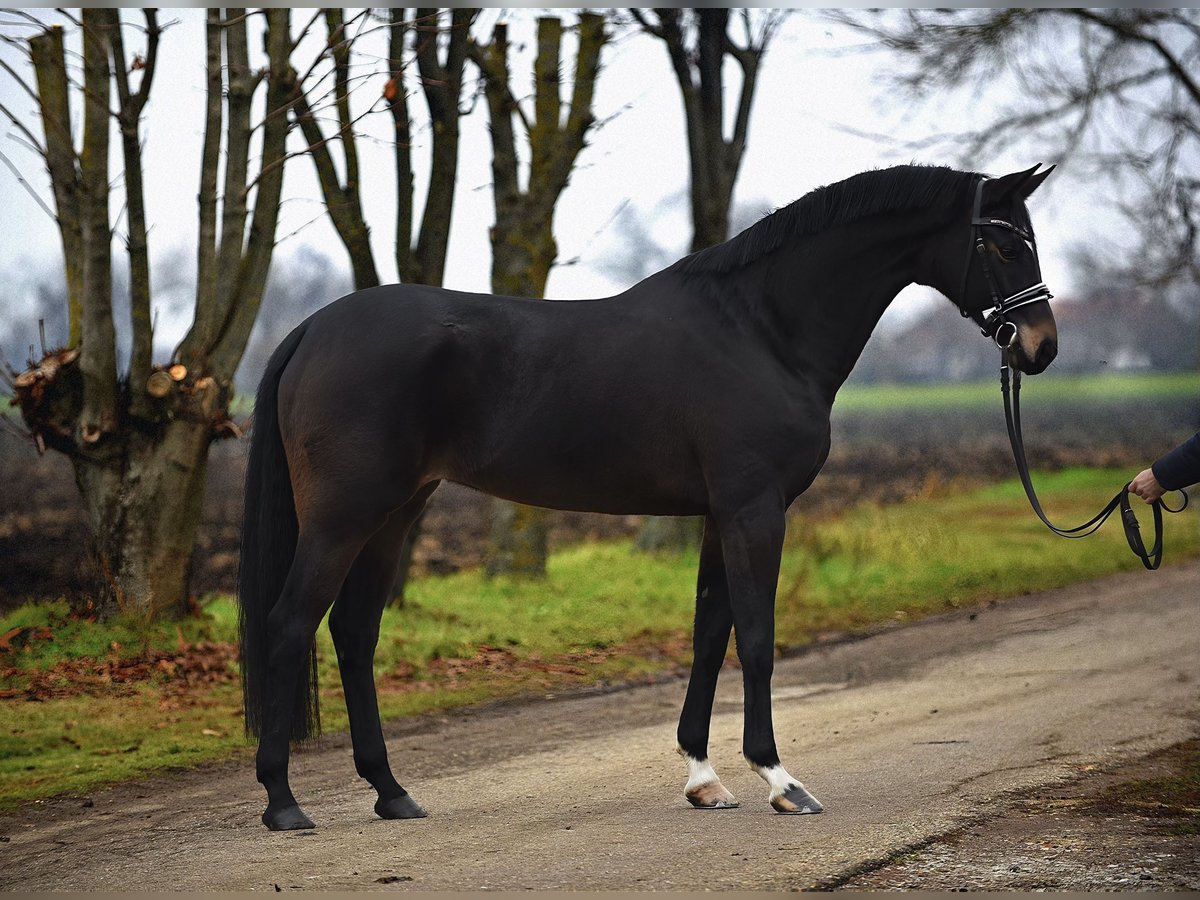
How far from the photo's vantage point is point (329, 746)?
6977mm

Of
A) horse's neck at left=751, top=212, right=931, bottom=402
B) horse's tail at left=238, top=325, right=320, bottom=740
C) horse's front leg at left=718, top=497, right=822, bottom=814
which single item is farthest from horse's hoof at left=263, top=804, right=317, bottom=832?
horse's neck at left=751, top=212, right=931, bottom=402

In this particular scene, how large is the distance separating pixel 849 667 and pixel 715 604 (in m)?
4.23

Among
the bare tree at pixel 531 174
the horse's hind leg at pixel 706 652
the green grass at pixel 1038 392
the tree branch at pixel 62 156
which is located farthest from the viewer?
the green grass at pixel 1038 392

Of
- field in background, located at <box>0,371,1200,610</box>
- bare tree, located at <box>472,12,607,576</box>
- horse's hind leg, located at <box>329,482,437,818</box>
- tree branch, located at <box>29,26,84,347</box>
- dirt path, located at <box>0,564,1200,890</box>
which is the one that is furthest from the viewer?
field in background, located at <box>0,371,1200,610</box>

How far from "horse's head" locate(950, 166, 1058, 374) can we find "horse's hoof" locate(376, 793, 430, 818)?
3025mm

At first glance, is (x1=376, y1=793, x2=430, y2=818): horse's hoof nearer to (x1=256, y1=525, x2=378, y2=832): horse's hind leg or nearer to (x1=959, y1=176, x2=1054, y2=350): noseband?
(x1=256, y1=525, x2=378, y2=832): horse's hind leg

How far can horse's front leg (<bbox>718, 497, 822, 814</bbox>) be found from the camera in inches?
196

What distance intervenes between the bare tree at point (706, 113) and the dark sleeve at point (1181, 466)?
951cm

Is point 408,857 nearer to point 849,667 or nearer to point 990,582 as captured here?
point 849,667

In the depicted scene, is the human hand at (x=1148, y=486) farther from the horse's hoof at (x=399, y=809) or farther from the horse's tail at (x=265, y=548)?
the horse's tail at (x=265, y=548)

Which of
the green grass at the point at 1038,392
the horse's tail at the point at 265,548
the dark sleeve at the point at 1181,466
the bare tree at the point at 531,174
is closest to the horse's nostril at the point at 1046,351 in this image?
the dark sleeve at the point at 1181,466

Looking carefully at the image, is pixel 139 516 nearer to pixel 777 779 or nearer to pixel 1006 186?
pixel 777 779

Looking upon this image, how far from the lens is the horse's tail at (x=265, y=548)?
5.11 meters

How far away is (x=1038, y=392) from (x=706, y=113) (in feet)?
69.6
